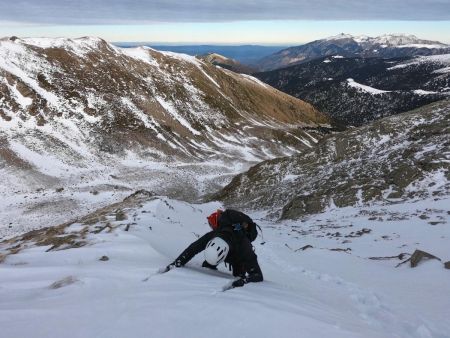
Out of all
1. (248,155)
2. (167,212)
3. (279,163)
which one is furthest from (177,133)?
(167,212)

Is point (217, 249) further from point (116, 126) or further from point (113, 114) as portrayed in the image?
point (113, 114)

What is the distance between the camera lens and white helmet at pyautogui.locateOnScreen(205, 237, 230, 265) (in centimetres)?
759

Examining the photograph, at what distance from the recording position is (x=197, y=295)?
5938 mm

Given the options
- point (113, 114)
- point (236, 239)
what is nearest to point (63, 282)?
point (236, 239)

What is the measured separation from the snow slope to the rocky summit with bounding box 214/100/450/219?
59.2 feet

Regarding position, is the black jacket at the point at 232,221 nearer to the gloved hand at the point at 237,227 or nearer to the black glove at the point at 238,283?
the gloved hand at the point at 237,227

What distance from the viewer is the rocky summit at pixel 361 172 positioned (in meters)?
32.3

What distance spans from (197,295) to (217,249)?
5.66ft

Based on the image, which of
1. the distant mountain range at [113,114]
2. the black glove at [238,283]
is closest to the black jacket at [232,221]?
the black glove at [238,283]

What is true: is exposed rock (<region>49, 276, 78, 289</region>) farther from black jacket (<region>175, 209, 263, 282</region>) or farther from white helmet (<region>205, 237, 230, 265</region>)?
white helmet (<region>205, 237, 230, 265</region>)

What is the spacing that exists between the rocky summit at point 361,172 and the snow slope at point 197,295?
18.1 metres

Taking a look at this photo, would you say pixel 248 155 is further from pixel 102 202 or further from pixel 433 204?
pixel 433 204

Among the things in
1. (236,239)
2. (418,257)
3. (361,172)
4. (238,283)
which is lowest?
(361,172)

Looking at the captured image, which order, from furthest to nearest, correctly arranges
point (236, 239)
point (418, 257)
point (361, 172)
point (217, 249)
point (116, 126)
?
point (116, 126) → point (361, 172) → point (418, 257) → point (236, 239) → point (217, 249)
